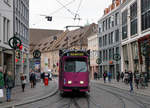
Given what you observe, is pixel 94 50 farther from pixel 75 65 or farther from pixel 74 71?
pixel 74 71

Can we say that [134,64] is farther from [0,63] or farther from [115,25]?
[0,63]

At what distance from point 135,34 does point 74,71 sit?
25.7 meters

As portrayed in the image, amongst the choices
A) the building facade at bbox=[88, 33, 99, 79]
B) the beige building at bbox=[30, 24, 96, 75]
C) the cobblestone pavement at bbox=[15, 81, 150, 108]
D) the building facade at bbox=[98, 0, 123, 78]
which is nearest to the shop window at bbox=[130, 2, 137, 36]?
the building facade at bbox=[98, 0, 123, 78]

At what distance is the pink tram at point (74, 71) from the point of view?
19.8m

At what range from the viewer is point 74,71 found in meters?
20.1

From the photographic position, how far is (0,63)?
2816 cm

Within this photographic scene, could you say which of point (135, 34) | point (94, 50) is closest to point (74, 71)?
point (135, 34)

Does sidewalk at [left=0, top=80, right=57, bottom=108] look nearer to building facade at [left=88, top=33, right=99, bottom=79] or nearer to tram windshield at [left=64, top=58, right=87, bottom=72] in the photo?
tram windshield at [left=64, top=58, right=87, bottom=72]

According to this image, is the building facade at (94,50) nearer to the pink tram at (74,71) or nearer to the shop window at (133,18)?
the shop window at (133,18)

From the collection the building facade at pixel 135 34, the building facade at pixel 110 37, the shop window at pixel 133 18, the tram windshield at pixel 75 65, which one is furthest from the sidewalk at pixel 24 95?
the building facade at pixel 110 37

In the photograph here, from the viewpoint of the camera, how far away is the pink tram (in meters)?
19.8

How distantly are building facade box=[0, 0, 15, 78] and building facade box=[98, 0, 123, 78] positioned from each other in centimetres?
2362

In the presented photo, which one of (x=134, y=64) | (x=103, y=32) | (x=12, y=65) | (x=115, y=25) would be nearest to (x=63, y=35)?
(x=103, y=32)

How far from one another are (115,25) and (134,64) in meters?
13.5
